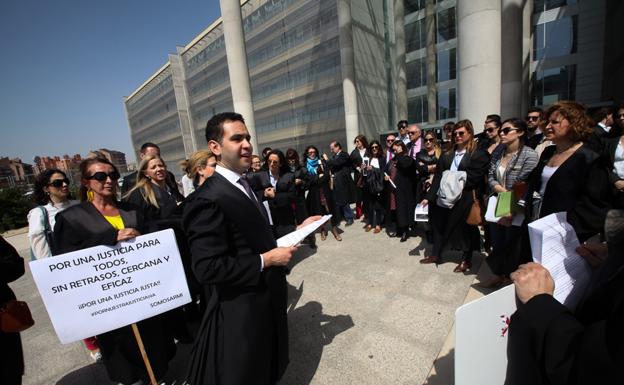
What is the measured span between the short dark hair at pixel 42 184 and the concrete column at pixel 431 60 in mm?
24499

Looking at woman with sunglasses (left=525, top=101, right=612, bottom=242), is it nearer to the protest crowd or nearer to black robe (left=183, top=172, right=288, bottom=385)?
the protest crowd

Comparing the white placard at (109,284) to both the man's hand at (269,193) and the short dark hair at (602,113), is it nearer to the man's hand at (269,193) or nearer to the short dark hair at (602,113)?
the man's hand at (269,193)

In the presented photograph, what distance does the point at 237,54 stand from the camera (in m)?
14.3

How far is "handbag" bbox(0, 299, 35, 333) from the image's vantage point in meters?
1.75

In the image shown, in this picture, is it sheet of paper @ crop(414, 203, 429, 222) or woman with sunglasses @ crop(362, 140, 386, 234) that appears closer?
sheet of paper @ crop(414, 203, 429, 222)

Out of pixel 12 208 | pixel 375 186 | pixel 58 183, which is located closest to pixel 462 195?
pixel 375 186

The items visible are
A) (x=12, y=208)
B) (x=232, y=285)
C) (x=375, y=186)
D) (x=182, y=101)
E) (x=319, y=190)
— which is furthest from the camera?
(x=182, y=101)

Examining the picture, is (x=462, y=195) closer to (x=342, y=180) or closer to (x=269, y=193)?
(x=269, y=193)

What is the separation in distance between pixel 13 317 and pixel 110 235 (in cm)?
70

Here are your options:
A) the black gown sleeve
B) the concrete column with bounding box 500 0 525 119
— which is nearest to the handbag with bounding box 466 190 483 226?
the black gown sleeve

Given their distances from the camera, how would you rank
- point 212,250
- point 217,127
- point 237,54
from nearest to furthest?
point 212,250, point 217,127, point 237,54

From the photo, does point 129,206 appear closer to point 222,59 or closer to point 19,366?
point 19,366

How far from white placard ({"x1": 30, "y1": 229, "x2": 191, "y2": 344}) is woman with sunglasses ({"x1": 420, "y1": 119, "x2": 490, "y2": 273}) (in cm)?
336

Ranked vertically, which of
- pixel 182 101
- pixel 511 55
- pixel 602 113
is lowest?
pixel 602 113
